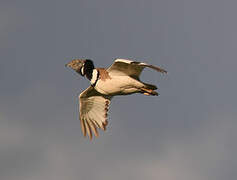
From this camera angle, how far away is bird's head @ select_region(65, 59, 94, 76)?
25047 mm

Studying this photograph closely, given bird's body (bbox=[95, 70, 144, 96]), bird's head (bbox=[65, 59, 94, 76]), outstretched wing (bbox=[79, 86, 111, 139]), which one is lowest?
outstretched wing (bbox=[79, 86, 111, 139])

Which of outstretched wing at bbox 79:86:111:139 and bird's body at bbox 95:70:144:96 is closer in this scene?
bird's body at bbox 95:70:144:96

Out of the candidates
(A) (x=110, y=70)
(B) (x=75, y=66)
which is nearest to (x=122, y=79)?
(A) (x=110, y=70)

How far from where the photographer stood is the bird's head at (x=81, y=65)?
82.2 feet

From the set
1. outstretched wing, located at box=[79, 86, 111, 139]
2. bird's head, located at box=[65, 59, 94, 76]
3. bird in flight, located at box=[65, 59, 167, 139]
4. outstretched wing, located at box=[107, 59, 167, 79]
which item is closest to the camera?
outstretched wing, located at box=[107, 59, 167, 79]

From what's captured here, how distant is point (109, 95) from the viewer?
24875 mm

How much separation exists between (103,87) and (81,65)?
65.7 inches

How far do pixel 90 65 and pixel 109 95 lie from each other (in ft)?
4.71

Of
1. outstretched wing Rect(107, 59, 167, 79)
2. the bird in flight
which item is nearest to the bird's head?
the bird in flight

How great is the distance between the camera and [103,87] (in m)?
24.3

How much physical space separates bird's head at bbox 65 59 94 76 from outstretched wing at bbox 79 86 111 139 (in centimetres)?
105

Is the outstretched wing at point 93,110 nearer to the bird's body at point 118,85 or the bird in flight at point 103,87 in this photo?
the bird in flight at point 103,87

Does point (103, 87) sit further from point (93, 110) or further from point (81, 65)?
point (93, 110)

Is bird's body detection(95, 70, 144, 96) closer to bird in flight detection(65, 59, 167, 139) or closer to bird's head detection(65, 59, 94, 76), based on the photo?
bird in flight detection(65, 59, 167, 139)
